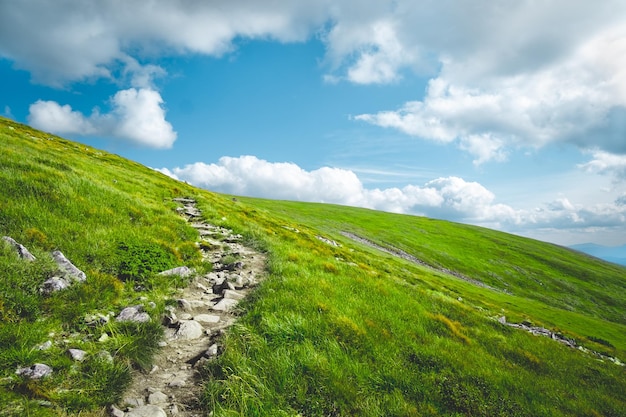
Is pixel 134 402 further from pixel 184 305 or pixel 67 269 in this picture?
pixel 67 269

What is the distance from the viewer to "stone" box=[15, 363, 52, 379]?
15.2 feet

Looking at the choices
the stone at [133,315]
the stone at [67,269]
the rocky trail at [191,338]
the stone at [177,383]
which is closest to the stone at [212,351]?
the rocky trail at [191,338]

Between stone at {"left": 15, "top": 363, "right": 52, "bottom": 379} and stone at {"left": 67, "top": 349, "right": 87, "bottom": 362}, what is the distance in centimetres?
42

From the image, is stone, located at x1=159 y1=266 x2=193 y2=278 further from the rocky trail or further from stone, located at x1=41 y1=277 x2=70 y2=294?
stone, located at x1=41 y1=277 x2=70 y2=294

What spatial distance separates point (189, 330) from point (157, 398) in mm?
2041

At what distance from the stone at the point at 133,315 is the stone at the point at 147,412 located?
2.32m

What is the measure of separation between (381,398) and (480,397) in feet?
8.51

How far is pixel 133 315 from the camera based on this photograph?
691cm

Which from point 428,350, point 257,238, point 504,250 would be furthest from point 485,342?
point 504,250

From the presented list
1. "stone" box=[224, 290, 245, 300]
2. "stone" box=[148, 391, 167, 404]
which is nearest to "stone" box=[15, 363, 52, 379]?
"stone" box=[148, 391, 167, 404]

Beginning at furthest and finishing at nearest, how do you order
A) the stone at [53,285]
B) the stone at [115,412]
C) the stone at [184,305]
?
1. the stone at [184,305]
2. the stone at [53,285]
3. the stone at [115,412]

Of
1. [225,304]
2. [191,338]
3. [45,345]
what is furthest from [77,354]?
[225,304]

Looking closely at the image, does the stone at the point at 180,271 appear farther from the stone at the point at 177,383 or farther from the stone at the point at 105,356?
the stone at the point at 177,383

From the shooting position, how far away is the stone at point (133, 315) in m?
6.75
